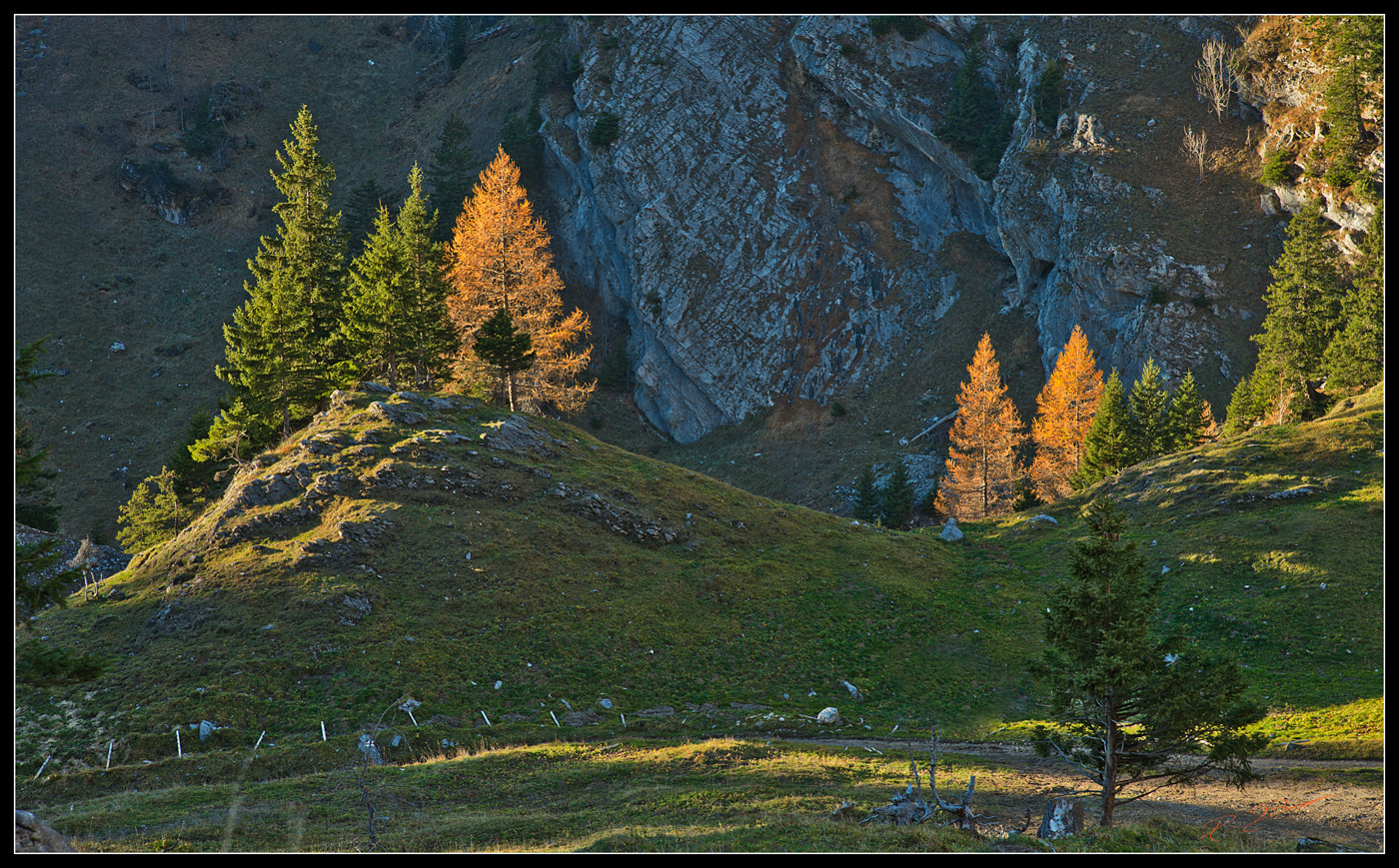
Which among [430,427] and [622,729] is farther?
[430,427]

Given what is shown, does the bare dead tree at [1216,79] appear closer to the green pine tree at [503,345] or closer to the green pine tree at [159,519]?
the green pine tree at [503,345]

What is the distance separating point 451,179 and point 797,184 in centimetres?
3853

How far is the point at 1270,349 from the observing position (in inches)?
1784

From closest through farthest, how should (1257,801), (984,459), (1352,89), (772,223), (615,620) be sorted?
1. (1257,801)
2. (615,620)
3. (1352,89)
4. (984,459)
5. (772,223)

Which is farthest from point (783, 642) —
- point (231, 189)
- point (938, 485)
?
point (231, 189)

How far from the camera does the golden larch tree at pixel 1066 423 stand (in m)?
50.1

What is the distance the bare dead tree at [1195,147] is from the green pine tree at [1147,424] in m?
28.1

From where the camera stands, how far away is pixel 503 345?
126 feet

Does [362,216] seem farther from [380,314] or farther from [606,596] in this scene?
[606,596]

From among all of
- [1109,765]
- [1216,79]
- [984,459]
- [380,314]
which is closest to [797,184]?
[1216,79]

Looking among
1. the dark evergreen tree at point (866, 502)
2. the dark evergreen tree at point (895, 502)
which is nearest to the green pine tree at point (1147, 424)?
the dark evergreen tree at point (895, 502)
